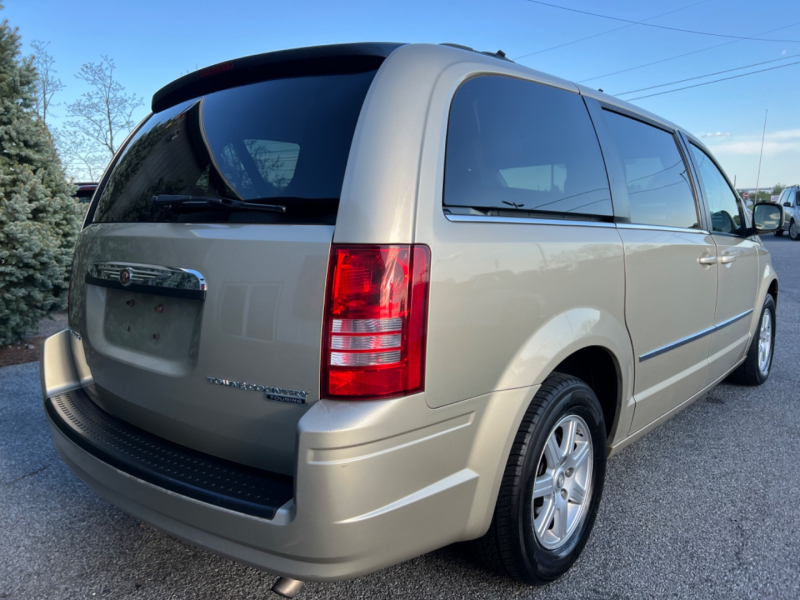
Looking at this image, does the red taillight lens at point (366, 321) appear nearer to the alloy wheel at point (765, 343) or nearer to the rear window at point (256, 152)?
the rear window at point (256, 152)

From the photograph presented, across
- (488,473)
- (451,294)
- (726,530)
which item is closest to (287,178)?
(451,294)

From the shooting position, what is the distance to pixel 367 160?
1.64 meters

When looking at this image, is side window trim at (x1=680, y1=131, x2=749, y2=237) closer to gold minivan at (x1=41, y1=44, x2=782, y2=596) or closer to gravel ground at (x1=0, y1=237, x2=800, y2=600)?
gold minivan at (x1=41, y1=44, x2=782, y2=596)

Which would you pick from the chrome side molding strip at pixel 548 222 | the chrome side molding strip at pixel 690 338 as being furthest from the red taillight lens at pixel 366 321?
the chrome side molding strip at pixel 690 338

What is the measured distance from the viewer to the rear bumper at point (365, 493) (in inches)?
60.1

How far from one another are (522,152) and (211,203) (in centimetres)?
110

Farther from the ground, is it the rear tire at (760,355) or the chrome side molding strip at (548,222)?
the chrome side molding strip at (548,222)

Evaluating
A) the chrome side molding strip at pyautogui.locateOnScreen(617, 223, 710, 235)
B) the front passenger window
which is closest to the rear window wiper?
the chrome side molding strip at pyautogui.locateOnScreen(617, 223, 710, 235)

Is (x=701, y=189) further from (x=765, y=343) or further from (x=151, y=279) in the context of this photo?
(x=151, y=279)

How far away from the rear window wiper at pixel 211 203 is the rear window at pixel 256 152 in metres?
0.01

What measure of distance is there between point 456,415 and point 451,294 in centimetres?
35

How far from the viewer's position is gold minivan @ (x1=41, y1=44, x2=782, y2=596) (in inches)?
62.7

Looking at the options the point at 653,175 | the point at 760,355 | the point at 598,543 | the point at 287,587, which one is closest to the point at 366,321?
the point at 287,587

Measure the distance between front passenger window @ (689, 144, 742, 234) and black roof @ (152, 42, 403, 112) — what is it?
251 cm
